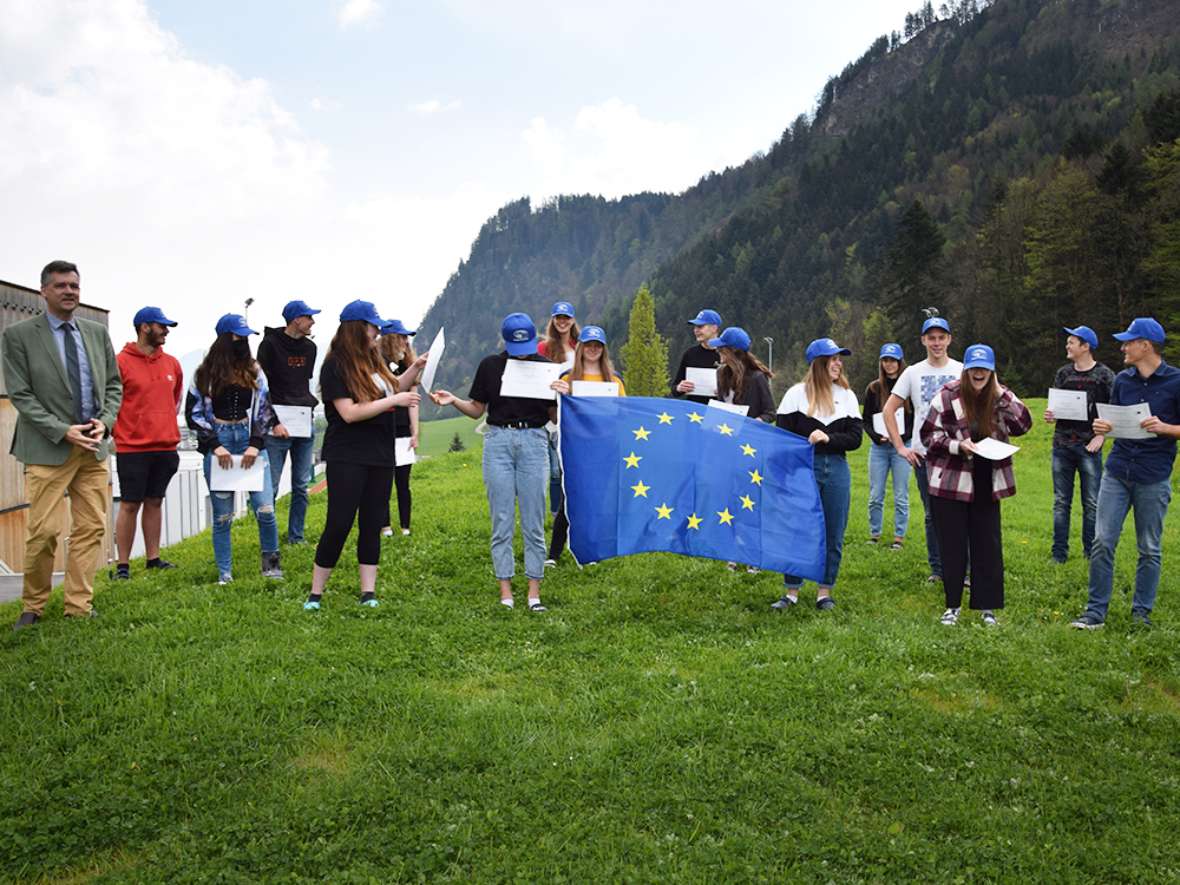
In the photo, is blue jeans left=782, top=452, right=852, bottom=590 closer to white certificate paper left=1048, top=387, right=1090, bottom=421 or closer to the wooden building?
white certificate paper left=1048, top=387, right=1090, bottom=421

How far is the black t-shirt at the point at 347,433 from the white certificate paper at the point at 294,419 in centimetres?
213

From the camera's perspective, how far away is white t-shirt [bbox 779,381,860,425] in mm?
8406

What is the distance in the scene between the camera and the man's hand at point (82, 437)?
22.6 ft

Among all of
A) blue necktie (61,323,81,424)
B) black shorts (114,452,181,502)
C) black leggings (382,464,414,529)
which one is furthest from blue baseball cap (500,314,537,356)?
black leggings (382,464,414,529)

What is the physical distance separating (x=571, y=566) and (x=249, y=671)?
4.39m

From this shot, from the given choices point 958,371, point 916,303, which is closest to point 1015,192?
point 916,303

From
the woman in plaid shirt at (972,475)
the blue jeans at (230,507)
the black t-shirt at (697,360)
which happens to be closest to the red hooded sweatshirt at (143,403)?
the blue jeans at (230,507)

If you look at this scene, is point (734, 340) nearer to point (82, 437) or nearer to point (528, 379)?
point (528, 379)

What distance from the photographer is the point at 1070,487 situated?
33.8ft

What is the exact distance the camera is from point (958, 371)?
9.19 meters

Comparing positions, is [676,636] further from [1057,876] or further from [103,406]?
[103,406]

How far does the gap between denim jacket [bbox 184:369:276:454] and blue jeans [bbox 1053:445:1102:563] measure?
8702mm

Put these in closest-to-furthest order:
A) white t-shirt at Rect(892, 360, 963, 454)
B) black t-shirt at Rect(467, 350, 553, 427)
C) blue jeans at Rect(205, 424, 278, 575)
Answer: black t-shirt at Rect(467, 350, 553, 427) < blue jeans at Rect(205, 424, 278, 575) < white t-shirt at Rect(892, 360, 963, 454)

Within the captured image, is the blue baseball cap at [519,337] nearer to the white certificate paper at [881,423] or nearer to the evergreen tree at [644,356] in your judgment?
the white certificate paper at [881,423]
